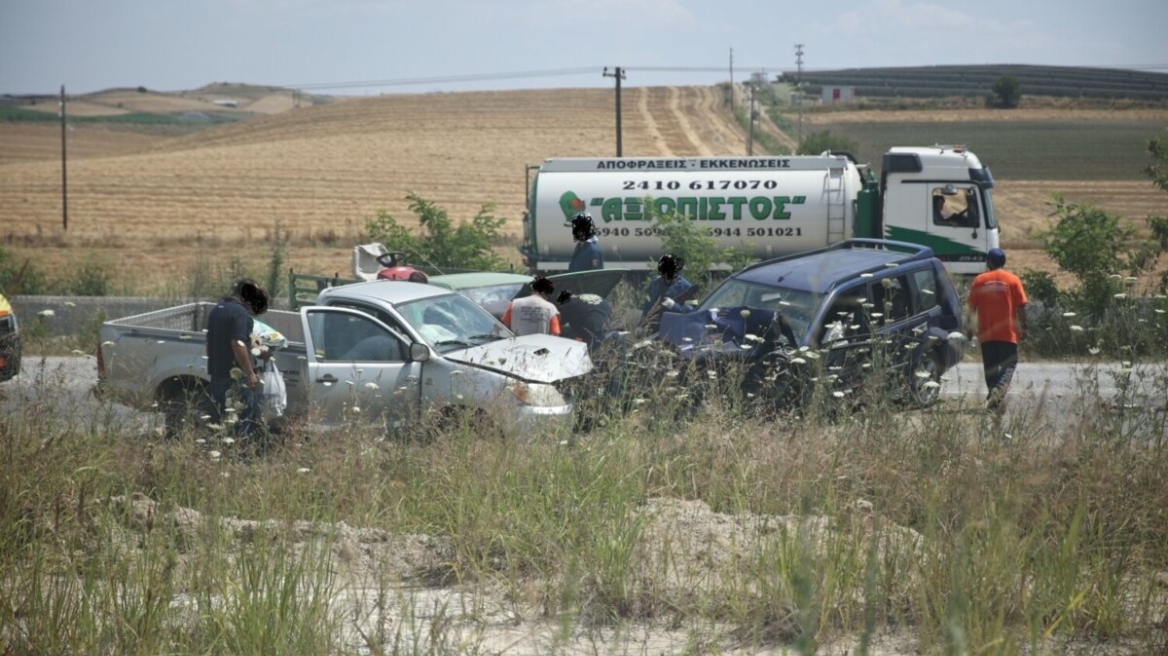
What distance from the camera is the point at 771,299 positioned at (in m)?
11.1

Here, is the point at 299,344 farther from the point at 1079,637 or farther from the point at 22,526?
the point at 1079,637

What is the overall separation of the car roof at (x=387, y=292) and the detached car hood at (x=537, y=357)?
103 centimetres

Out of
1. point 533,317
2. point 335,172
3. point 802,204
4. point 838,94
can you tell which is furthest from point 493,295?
point 838,94

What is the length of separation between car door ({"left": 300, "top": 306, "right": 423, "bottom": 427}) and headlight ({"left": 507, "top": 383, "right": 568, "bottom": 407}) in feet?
3.57

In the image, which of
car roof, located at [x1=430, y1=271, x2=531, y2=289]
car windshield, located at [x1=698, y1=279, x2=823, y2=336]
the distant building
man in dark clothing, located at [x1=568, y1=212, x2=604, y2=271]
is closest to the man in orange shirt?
car windshield, located at [x1=698, y1=279, x2=823, y2=336]

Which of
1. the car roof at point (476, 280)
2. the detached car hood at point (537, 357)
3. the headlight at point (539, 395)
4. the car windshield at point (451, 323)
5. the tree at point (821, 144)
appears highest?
the tree at point (821, 144)

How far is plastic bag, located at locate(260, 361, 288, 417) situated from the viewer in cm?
871

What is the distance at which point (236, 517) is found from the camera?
5480mm

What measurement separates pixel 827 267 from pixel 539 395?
4.04m

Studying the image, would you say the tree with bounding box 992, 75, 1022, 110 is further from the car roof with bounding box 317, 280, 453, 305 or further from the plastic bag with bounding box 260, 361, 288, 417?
the plastic bag with bounding box 260, 361, 288, 417

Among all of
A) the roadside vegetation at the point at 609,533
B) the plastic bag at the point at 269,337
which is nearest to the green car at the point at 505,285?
the plastic bag at the point at 269,337

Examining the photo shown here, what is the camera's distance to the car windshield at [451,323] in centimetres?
980

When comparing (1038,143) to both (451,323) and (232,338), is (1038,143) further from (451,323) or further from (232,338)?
(232,338)

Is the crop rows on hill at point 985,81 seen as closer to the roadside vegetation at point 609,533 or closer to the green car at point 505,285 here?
the green car at point 505,285
